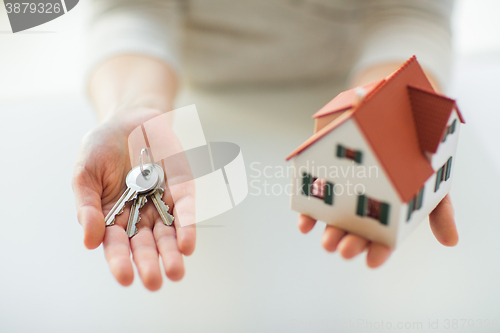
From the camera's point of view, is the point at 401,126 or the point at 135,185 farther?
the point at 135,185

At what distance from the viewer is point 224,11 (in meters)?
1.71

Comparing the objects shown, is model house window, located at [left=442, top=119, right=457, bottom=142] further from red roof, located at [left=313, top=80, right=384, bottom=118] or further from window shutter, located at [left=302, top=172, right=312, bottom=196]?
window shutter, located at [left=302, top=172, right=312, bottom=196]

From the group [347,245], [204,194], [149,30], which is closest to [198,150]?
[204,194]

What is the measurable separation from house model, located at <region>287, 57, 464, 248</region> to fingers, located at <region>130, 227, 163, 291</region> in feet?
1.15

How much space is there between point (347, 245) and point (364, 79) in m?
0.75

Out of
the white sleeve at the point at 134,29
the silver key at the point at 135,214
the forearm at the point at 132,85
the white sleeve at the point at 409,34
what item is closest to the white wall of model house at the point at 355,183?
the silver key at the point at 135,214

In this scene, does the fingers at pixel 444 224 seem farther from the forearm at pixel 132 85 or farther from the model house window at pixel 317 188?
the forearm at pixel 132 85

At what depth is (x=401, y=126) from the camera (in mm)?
857

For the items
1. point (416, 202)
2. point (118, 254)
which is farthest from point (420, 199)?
point (118, 254)

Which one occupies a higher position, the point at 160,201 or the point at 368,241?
the point at 160,201

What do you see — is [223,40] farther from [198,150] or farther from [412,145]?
[412,145]

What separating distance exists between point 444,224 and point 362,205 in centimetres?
25

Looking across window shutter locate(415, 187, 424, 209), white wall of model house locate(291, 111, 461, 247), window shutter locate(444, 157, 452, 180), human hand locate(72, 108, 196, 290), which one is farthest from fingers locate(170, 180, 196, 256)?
window shutter locate(444, 157, 452, 180)

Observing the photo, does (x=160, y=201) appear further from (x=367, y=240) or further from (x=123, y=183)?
(x=367, y=240)
